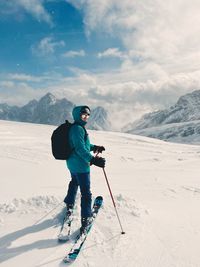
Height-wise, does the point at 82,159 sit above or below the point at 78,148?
below

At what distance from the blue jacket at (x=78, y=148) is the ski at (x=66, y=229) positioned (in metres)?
1.07

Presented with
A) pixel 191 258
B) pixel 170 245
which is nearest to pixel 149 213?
pixel 170 245

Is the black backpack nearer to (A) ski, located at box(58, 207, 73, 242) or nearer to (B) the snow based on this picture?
(A) ski, located at box(58, 207, 73, 242)

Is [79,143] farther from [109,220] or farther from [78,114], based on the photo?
[109,220]

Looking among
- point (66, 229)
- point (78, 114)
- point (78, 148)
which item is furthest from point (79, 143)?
point (66, 229)

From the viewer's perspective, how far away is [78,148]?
5.65 m

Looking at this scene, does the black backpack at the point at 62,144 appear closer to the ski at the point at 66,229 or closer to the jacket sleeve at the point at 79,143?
the jacket sleeve at the point at 79,143

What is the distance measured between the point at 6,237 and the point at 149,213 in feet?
11.3

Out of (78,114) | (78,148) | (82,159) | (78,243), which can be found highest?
(78,114)

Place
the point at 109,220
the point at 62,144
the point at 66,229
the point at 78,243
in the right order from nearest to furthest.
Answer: the point at 78,243, the point at 62,144, the point at 66,229, the point at 109,220

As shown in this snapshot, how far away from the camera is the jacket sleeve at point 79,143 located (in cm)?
564

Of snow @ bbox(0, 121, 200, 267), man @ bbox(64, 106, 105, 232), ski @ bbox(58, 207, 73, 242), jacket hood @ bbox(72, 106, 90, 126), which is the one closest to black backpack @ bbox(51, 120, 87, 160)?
man @ bbox(64, 106, 105, 232)

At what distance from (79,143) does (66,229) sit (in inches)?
72.0

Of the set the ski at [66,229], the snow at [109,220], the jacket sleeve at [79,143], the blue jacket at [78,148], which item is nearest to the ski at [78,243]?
the snow at [109,220]
